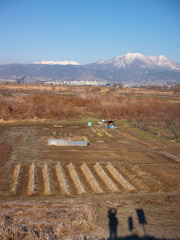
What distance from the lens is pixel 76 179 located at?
32.8 ft

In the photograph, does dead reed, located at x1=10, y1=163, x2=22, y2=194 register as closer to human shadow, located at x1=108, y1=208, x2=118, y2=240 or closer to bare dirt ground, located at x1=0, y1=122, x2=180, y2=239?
bare dirt ground, located at x1=0, y1=122, x2=180, y2=239

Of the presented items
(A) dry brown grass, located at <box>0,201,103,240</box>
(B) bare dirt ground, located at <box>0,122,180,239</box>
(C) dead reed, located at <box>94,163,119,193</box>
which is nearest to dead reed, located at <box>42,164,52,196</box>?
(B) bare dirt ground, located at <box>0,122,180,239</box>

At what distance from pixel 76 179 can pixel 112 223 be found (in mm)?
3286

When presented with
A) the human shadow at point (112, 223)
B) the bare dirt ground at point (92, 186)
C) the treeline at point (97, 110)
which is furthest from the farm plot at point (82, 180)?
the treeline at point (97, 110)

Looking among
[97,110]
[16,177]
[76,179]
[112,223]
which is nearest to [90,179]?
[76,179]

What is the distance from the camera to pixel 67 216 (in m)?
7.22

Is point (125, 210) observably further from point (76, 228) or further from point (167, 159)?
point (167, 159)

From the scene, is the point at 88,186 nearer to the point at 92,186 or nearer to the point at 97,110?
the point at 92,186

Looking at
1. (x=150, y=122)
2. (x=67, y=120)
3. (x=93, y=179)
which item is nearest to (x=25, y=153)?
(x=93, y=179)

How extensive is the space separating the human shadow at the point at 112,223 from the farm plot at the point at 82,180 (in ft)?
4.41

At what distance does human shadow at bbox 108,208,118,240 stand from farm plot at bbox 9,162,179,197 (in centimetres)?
134

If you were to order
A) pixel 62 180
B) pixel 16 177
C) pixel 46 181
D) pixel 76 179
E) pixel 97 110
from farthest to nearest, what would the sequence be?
pixel 97 110, pixel 16 177, pixel 76 179, pixel 62 180, pixel 46 181

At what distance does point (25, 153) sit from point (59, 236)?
805 centimetres

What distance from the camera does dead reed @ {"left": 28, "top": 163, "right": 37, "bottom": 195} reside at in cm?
884
